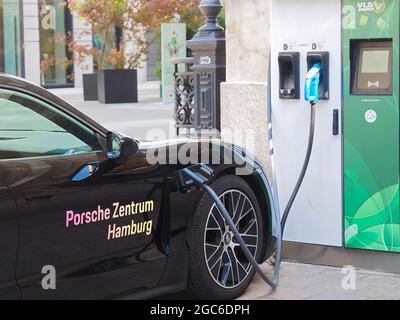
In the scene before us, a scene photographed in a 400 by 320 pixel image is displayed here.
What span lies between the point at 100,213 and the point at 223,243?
106cm

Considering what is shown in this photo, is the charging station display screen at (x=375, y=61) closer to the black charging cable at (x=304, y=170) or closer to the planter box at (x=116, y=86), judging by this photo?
the black charging cable at (x=304, y=170)

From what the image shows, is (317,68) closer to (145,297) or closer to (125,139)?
(125,139)

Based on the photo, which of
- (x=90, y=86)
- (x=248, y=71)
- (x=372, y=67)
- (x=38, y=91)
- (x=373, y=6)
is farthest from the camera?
(x=90, y=86)

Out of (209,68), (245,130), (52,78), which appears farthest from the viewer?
(52,78)

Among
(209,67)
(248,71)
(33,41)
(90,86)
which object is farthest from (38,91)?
(33,41)

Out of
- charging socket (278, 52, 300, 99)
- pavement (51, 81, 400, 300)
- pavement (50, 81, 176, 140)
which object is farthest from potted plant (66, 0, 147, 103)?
pavement (51, 81, 400, 300)

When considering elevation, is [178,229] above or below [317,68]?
below

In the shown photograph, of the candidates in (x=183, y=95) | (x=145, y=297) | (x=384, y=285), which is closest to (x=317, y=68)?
(x=384, y=285)

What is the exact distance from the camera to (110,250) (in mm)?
4270

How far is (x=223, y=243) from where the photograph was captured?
16.3 ft

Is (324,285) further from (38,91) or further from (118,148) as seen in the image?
(38,91)

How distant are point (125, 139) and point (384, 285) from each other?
214cm

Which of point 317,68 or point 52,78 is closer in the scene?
point 317,68
